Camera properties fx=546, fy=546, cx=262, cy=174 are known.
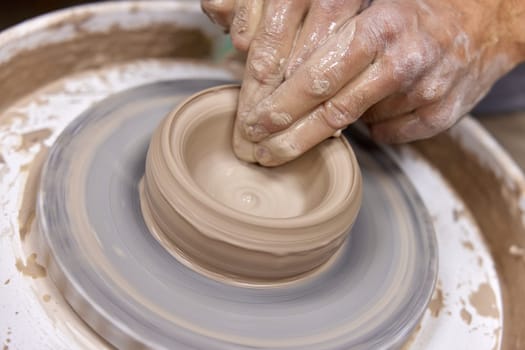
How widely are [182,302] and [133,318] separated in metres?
0.09

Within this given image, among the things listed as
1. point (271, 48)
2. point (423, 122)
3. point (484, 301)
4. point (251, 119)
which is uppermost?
point (271, 48)

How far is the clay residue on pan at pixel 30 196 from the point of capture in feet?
3.46

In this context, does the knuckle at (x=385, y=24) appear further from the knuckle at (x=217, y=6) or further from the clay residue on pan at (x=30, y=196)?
the clay residue on pan at (x=30, y=196)

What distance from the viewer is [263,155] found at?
3.54ft

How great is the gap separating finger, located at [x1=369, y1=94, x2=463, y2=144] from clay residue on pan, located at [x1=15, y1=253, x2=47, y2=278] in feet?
2.57

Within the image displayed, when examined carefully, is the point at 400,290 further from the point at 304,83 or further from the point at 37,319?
the point at 37,319

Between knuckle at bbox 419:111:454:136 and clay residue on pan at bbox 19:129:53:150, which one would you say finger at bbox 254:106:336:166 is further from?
clay residue on pan at bbox 19:129:53:150

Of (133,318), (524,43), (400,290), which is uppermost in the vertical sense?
(524,43)

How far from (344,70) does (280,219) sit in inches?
11.5

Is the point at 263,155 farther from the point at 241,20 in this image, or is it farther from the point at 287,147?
the point at 241,20

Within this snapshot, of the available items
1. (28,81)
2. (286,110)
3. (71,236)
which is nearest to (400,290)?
(286,110)

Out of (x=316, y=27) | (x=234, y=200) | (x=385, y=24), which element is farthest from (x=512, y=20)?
(x=234, y=200)

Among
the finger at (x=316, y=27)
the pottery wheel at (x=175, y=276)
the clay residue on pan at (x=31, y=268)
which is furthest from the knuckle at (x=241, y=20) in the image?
the clay residue on pan at (x=31, y=268)

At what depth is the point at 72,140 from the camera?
1.13m
